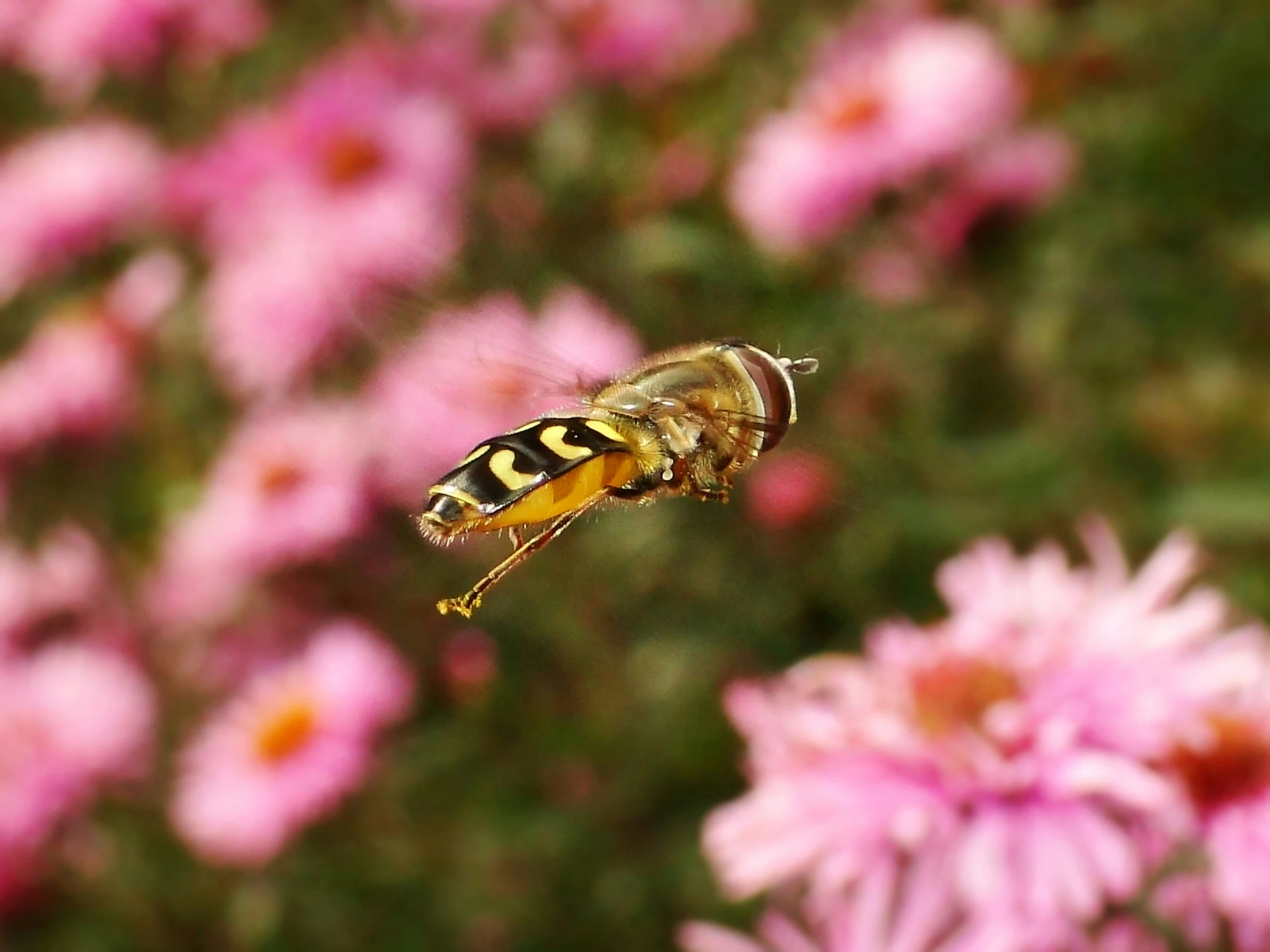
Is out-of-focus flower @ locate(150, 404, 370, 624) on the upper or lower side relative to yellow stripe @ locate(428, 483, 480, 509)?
upper

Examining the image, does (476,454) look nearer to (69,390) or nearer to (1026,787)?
(1026,787)

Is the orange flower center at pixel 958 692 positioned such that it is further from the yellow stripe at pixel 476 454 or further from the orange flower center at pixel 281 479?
the orange flower center at pixel 281 479

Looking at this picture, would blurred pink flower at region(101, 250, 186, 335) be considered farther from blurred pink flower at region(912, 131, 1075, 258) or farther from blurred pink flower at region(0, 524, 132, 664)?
blurred pink flower at region(912, 131, 1075, 258)

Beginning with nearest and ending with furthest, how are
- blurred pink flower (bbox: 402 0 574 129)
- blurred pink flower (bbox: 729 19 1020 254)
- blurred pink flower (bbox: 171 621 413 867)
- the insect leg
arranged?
1. the insect leg
2. blurred pink flower (bbox: 171 621 413 867)
3. blurred pink flower (bbox: 729 19 1020 254)
4. blurred pink flower (bbox: 402 0 574 129)

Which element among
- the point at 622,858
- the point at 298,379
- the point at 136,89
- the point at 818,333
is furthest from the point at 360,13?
the point at 622,858

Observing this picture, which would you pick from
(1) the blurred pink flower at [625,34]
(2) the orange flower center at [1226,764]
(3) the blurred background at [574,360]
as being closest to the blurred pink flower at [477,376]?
(3) the blurred background at [574,360]

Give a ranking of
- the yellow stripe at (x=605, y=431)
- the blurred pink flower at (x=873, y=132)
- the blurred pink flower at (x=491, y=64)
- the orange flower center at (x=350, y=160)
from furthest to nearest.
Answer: the blurred pink flower at (x=491, y=64) → the orange flower center at (x=350, y=160) → the blurred pink flower at (x=873, y=132) → the yellow stripe at (x=605, y=431)

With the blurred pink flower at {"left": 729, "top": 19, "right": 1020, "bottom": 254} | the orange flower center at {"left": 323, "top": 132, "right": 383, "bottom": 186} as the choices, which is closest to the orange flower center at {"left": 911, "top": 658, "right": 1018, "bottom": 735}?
the blurred pink flower at {"left": 729, "top": 19, "right": 1020, "bottom": 254}
